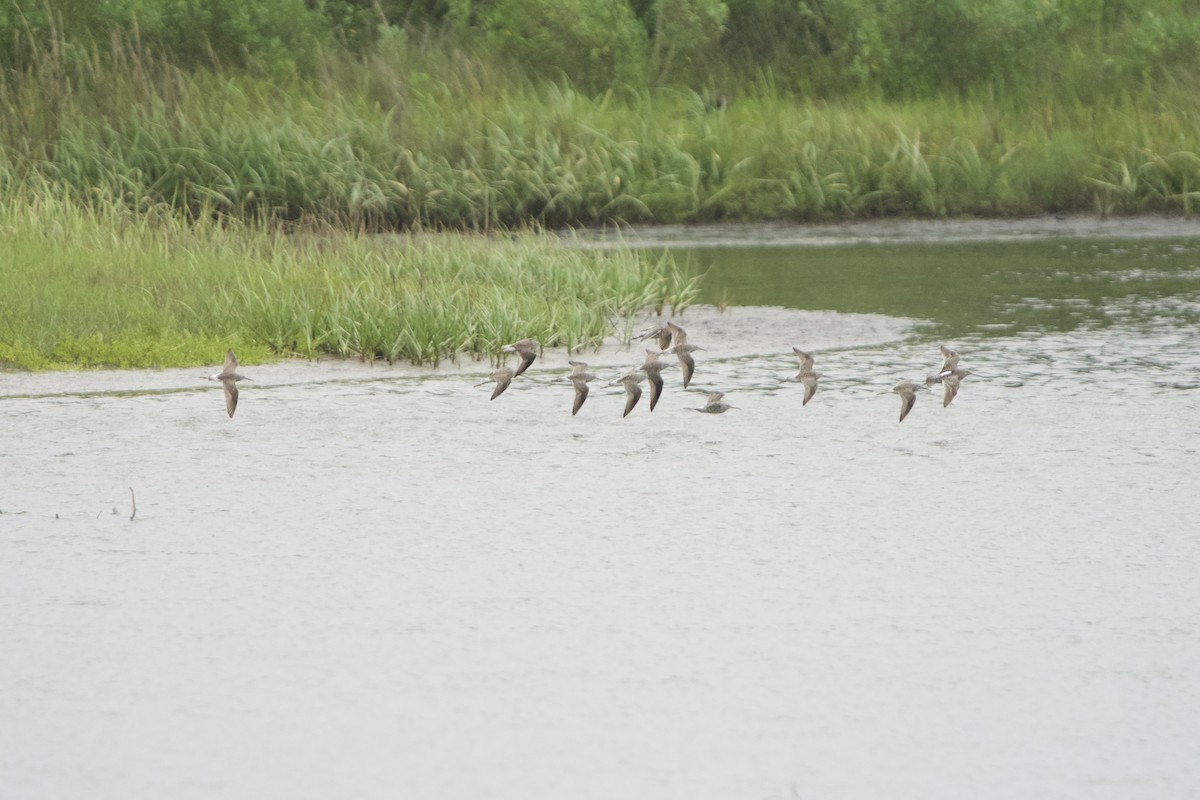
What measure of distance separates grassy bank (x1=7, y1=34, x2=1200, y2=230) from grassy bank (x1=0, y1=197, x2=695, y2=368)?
2856 mm

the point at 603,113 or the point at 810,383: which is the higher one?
the point at 603,113

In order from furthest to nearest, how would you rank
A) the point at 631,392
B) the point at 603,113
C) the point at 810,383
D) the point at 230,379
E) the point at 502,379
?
the point at 603,113 < the point at 502,379 < the point at 810,383 < the point at 631,392 < the point at 230,379

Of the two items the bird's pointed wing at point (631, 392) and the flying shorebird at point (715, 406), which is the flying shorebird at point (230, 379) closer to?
the bird's pointed wing at point (631, 392)

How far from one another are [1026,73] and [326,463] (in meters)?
14.6

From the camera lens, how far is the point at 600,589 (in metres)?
4.37

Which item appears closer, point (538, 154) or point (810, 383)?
point (810, 383)

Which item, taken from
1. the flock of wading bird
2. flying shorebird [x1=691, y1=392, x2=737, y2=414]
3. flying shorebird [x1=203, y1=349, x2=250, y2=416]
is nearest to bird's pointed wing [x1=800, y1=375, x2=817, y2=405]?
the flock of wading bird

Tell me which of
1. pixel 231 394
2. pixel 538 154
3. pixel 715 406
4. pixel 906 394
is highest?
pixel 538 154

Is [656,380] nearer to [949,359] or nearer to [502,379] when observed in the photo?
[502,379]

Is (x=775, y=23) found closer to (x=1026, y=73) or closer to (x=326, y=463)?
(x=1026, y=73)

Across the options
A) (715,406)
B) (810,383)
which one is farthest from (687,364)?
(810,383)

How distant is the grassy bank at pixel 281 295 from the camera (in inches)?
333

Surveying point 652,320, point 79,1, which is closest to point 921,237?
point 652,320

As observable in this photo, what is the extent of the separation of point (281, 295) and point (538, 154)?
6.40 meters
